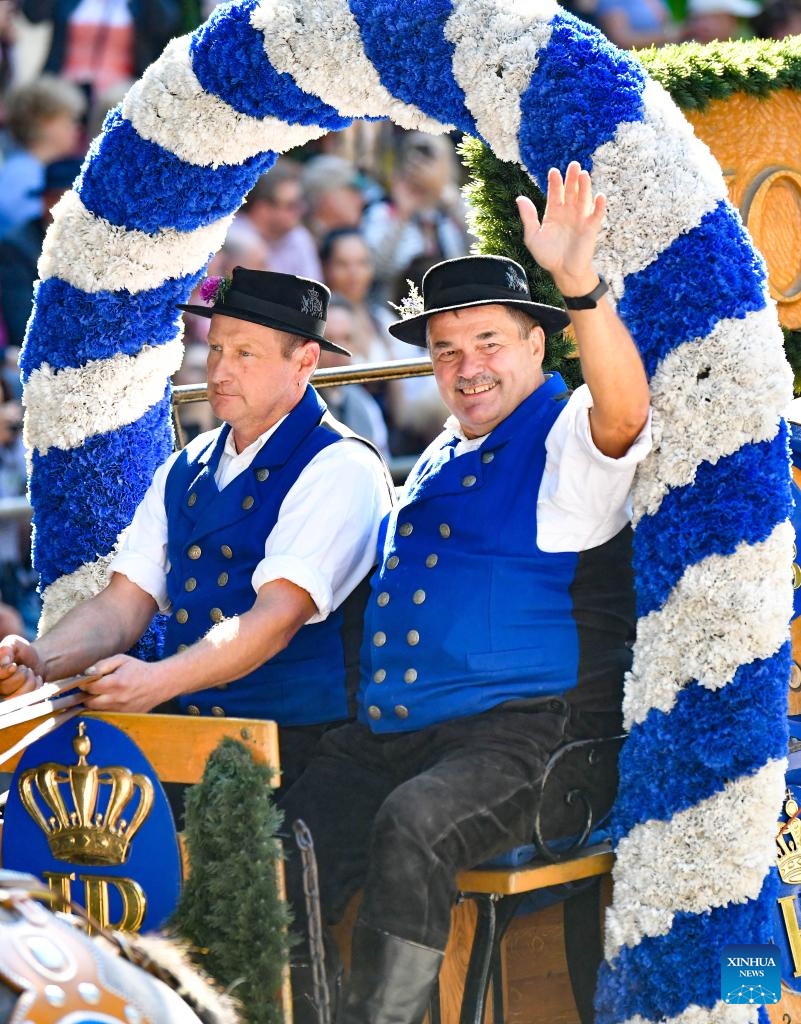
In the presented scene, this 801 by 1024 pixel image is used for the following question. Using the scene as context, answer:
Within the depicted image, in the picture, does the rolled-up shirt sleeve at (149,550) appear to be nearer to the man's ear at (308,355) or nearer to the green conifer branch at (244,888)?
the man's ear at (308,355)

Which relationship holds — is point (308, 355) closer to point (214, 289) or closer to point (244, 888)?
point (214, 289)

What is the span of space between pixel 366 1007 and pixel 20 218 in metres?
4.42

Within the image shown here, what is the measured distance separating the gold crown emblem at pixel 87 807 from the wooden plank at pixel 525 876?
0.59 metres

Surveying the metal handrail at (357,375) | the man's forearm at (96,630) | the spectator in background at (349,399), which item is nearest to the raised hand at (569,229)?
the metal handrail at (357,375)

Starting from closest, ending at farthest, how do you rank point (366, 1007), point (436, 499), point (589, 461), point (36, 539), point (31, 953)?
point (31, 953) < point (366, 1007) < point (589, 461) < point (436, 499) < point (36, 539)

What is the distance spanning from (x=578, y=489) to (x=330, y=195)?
417 centimetres

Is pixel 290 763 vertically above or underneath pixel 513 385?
underneath

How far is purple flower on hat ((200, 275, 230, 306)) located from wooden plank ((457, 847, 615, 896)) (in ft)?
4.38

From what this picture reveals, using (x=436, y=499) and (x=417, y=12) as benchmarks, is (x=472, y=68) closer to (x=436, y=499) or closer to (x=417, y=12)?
(x=417, y=12)

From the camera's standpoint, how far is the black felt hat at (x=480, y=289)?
117 inches

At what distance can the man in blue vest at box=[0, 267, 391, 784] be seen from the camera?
2.98m

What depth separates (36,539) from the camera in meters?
3.72

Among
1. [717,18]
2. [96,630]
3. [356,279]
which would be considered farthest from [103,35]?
[96,630]

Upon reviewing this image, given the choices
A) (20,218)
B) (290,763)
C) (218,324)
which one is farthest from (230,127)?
(20,218)
